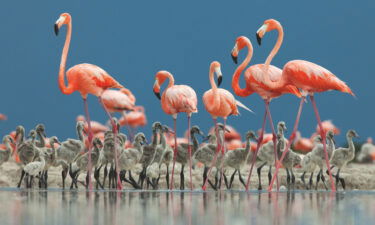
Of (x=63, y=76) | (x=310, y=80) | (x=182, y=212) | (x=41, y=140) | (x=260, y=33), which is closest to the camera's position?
(x=182, y=212)

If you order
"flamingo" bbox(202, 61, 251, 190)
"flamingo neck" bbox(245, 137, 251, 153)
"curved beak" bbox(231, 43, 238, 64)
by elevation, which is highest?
"curved beak" bbox(231, 43, 238, 64)

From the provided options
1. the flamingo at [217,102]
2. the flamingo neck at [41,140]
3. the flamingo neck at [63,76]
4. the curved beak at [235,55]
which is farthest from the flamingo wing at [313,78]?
the flamingo neck at [41,140]

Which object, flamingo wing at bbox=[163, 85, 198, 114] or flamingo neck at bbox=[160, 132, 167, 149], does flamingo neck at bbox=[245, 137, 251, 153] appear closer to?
flamingo wing at bbox=[163, 85, 198, 114]

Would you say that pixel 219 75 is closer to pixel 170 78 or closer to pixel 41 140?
pixel 170 78

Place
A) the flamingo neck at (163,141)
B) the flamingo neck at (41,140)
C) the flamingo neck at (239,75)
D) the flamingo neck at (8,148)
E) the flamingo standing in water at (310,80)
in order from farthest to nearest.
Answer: the flamingo neck at (41,140), the flamingo neck at (8,148), the flamingo neck at (163,141), the flamingo neck at (239,75), the flamingo standing in water at (310,80)

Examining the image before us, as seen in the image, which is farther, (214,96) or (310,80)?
(214,96)

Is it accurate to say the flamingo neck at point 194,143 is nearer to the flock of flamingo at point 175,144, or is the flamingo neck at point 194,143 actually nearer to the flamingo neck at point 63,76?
the flock of flamingo at point 175,144

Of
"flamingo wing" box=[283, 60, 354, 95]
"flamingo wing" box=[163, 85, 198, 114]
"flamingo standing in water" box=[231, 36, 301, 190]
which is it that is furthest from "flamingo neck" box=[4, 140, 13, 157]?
"flamingo wing" box=[283, 60, 354, 95]

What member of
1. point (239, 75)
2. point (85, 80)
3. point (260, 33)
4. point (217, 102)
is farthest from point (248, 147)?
point (85, 80)

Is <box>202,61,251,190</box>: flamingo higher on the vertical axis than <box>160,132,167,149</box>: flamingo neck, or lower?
higher

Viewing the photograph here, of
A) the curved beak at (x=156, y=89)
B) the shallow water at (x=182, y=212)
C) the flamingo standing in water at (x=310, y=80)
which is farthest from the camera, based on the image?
the curved beak at (x=156, y=89)

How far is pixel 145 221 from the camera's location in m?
4.29

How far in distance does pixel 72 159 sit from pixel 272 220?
563cm

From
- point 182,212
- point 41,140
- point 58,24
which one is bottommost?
point 182,212
